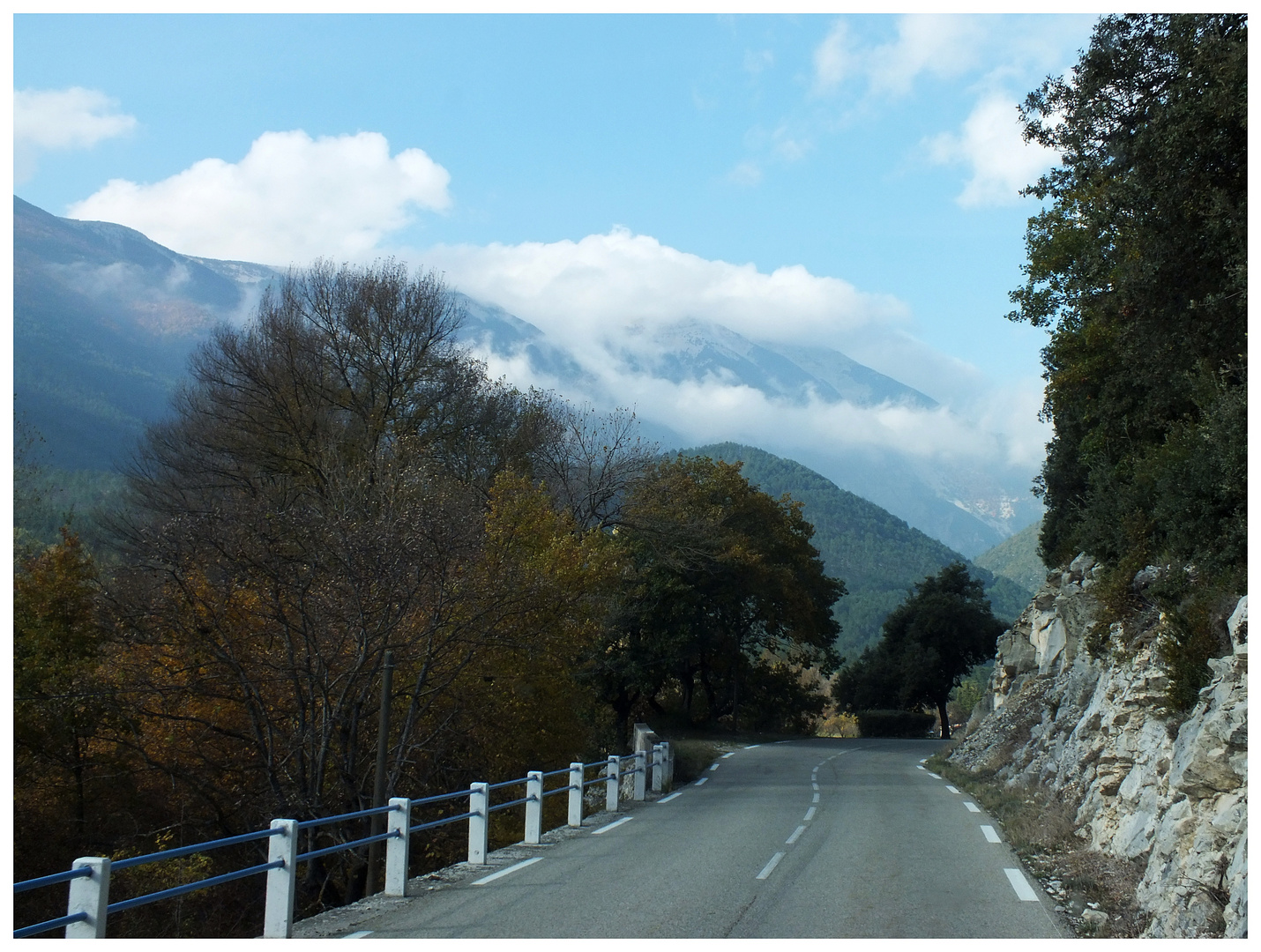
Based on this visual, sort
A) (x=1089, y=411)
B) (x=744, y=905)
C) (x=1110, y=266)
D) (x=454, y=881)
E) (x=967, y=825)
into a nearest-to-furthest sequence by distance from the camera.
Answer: (x=744, y=905) → (x=454, y=881) → (x=967, y=825) → (x=1110, y=266) → (x=1089, y=411)

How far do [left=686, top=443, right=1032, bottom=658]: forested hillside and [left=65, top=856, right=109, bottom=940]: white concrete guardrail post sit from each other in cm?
14765

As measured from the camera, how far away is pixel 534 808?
44.7 feet

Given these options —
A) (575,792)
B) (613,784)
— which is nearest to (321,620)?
(575,792)

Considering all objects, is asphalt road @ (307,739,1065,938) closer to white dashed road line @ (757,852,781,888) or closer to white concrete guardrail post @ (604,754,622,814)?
white dashed road line @ (757,852,781,888)

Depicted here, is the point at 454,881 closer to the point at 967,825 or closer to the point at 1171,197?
the point at 967,825

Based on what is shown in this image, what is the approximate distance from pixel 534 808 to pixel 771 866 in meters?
3.56

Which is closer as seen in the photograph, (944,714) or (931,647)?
(931,647)

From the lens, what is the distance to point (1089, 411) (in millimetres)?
22594

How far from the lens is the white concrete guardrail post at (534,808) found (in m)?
13.6

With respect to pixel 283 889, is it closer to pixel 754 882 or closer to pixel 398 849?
pixel 398 849

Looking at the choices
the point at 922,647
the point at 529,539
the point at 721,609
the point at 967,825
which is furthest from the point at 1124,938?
the point at 922,647

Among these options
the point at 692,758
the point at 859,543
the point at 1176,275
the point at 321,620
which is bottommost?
the point at 692,758

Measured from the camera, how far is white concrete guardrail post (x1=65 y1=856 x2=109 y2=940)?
226 inches

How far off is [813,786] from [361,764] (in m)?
10.1
